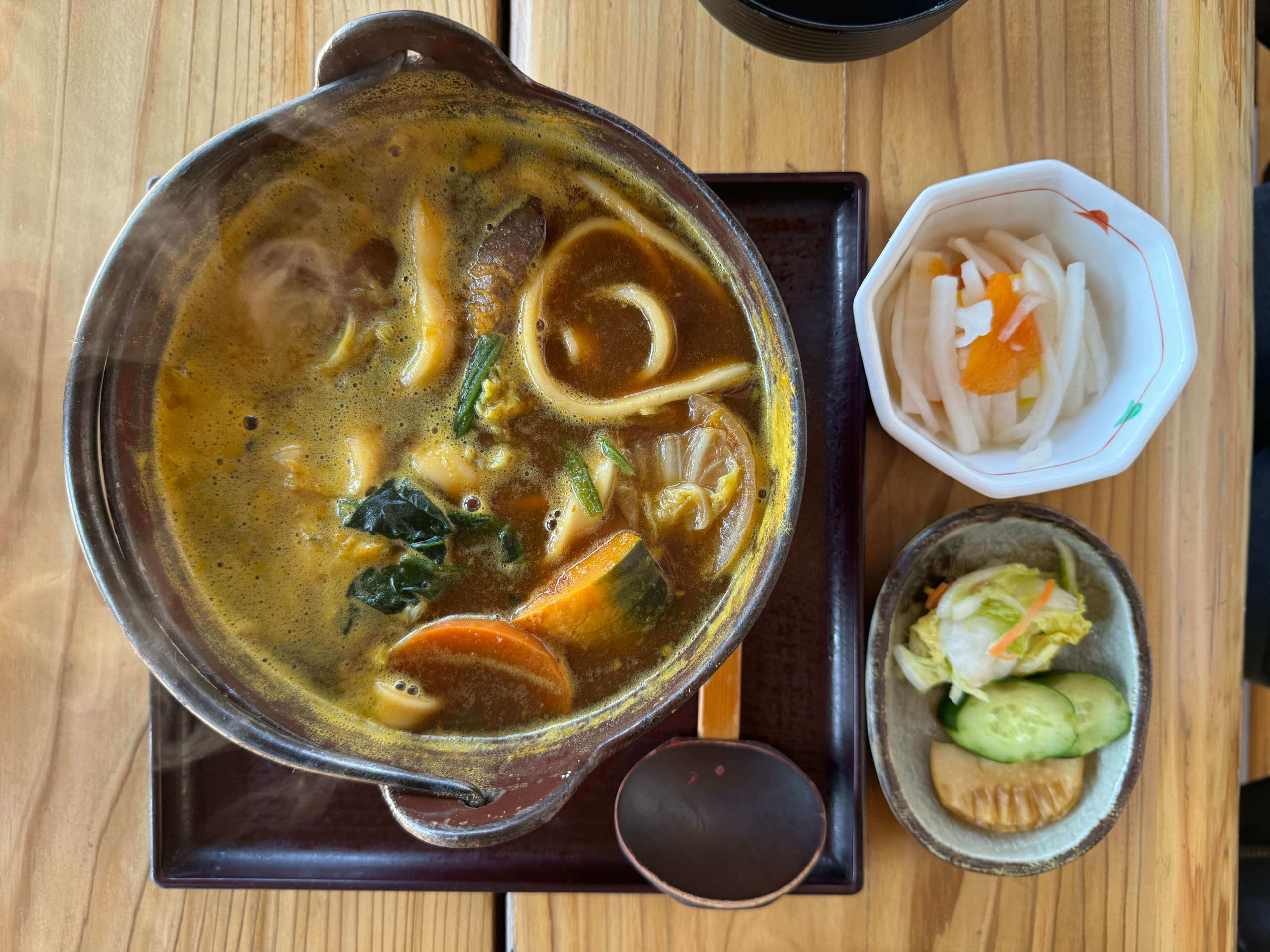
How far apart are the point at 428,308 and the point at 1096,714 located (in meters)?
1.34

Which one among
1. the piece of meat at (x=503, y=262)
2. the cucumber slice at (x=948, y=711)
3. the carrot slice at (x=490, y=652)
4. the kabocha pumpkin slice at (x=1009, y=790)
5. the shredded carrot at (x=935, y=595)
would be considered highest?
the piece of meat at (x=503, y=262)

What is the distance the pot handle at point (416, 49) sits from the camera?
100 cm

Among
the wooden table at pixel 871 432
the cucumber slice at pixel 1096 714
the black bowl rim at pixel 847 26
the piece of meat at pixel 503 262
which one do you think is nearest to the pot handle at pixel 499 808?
the wooden table at pixel 871 432

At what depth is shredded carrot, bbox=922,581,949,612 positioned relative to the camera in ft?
4.54

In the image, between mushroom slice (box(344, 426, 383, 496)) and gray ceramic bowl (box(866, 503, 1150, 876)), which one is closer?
mushroom slice (box(344, 426, 383, 496))

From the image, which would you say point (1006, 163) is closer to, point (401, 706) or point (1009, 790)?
point (1009, 790)

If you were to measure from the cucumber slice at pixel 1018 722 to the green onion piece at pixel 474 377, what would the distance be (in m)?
1.03

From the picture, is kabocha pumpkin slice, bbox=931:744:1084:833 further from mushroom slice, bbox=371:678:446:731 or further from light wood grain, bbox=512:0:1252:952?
mushroom slice, bbox=371:678:446:731

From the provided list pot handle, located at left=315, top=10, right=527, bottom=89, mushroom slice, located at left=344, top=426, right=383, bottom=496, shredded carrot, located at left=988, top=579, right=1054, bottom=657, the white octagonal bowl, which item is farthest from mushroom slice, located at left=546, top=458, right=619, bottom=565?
shredded carrot, located at left=988, top=579, right=1054, bottom=657

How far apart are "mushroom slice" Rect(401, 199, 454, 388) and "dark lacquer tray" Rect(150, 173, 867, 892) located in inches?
20.4

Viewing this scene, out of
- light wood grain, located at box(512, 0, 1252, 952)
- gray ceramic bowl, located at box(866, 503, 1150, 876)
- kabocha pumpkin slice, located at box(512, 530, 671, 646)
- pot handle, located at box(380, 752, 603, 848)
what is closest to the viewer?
pot handle, located at box(380, 752, 603, 848)

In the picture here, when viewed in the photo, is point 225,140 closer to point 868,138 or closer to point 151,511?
point 151,511

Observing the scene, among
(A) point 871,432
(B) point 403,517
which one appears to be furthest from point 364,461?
(A) point 871,432

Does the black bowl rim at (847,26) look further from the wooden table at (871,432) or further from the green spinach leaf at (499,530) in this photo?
the green spinach leaf at (499,530)
